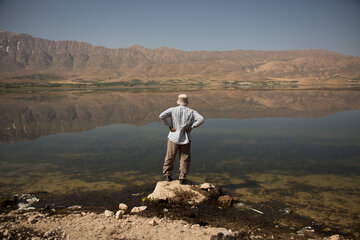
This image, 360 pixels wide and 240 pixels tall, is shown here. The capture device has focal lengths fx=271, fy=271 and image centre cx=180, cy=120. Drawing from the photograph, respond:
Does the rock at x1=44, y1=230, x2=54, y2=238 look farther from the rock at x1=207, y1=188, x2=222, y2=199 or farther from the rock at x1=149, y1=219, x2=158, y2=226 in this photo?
the rock at x1=207, y1=188, x2=222, y2=199

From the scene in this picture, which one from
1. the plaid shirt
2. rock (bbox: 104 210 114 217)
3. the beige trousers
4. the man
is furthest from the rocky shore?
the plaid shirt

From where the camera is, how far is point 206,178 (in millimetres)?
8500

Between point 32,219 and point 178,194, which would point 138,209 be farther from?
point 32,219

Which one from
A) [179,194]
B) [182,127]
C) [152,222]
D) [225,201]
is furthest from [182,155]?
[152,222]

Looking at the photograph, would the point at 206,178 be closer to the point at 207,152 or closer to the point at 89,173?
the point at 207,152

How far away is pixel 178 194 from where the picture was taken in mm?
6684

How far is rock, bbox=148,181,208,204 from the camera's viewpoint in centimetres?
659

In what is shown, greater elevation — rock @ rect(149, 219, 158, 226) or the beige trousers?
the beige trousers

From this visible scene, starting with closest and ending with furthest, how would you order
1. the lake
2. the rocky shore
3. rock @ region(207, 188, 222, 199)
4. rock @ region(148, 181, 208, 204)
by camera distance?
1. the rocky shore
2. rock @ region(148, 181, 208, 204)
3. rock @ region(207, 188, 222, 199)
4. the lake

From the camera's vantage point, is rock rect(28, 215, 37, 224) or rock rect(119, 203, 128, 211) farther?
rock rect(119, 203, 128, 211)

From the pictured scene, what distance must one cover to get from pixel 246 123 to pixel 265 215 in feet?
45.3

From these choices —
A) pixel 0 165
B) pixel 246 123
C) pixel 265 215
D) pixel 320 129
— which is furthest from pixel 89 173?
pixel 320 129

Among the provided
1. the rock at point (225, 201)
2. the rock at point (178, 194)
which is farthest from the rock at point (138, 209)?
the rock at point (225, 201)

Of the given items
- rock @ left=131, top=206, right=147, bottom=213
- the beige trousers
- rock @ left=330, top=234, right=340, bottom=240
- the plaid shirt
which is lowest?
rock @ left=131, top=206, right=147, bottom=213
